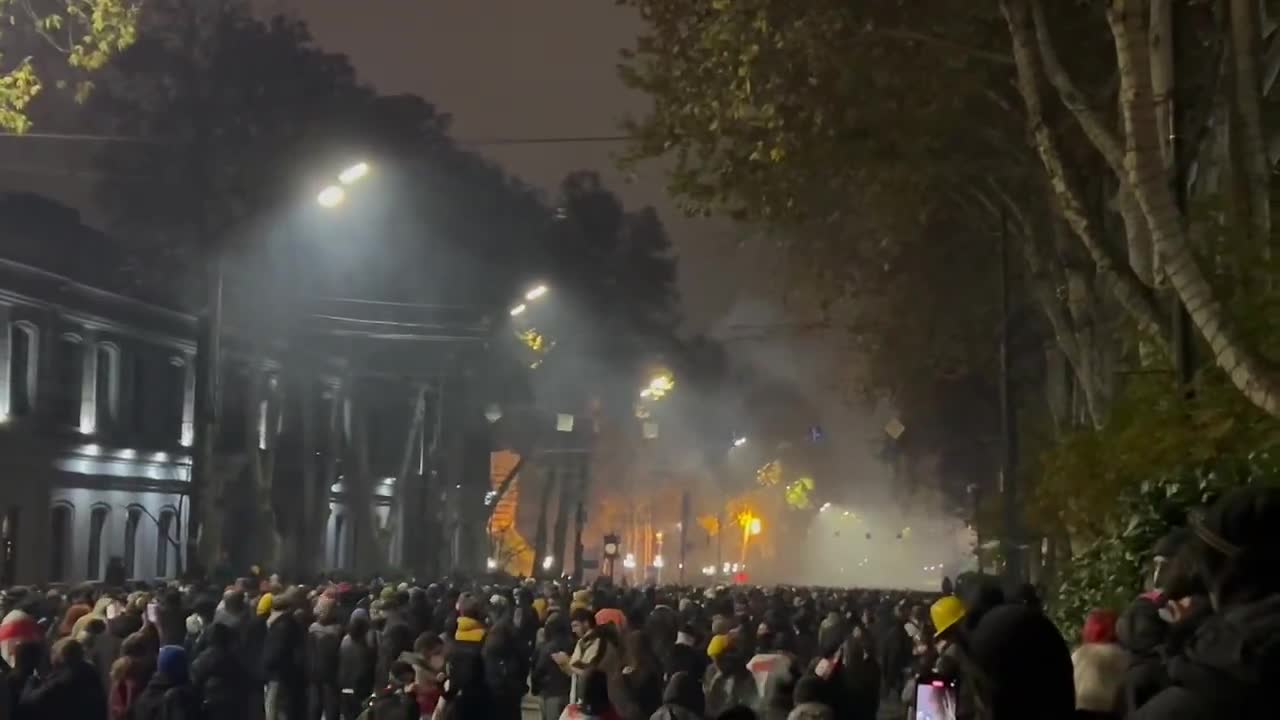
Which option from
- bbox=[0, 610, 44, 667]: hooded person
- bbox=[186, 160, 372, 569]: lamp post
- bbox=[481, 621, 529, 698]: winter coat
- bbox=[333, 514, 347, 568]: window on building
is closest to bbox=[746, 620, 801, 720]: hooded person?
bbox=[481, 621, 529, 698]: winter coat

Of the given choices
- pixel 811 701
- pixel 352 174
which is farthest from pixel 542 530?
pixel 811 701

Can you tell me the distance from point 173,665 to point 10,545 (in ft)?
90.5

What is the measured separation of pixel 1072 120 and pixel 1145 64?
9.14 metres

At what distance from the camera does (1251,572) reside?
4.48m

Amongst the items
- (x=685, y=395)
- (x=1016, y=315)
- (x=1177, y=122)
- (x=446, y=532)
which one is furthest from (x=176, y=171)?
(x=1177, y=122)

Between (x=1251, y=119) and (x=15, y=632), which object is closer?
(x=1251, y=119)

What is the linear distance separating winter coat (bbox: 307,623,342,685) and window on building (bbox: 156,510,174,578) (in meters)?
28.5

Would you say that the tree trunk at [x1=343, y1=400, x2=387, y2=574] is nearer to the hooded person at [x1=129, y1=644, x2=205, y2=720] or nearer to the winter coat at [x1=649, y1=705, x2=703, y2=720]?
the hooded person at [x1=129, y1=644, x2=205, y2=720]

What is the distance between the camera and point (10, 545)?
38.9 metres

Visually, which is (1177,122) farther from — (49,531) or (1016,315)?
(49,531)

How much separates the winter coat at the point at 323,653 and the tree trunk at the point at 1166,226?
9.46 meters

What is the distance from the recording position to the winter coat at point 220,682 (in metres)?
15.0

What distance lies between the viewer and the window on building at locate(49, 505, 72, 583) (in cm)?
4062

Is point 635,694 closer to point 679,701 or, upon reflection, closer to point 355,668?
point 679,701
